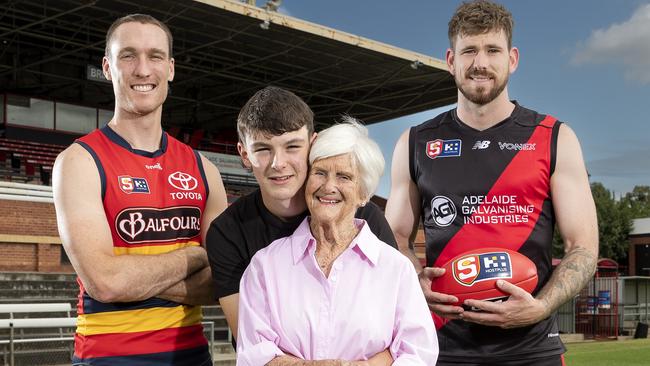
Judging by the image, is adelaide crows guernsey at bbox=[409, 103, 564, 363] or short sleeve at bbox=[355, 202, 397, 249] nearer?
short sleeve at bbox=[355, 202, 397, 249]

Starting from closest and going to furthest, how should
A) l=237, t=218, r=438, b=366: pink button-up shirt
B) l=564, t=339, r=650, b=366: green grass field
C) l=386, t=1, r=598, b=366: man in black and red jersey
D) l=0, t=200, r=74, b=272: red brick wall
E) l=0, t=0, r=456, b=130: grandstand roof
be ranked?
l=237, t=218, r=438, b=366: pink button-up shirt, l=386, t=1, r=598, b=366: man in black and red jersey, l=564, t=339, r=650, b=366: green grass field, l=0, t=200, r=74, b=272: red brick wall, l=0, t=0, r=456, b=130: grandstand roof

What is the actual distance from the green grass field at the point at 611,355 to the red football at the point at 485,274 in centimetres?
1238

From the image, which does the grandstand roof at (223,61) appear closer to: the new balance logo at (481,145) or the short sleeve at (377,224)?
the new balance logo at (481,145)

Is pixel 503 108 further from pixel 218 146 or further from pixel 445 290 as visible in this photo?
pixel 218 146

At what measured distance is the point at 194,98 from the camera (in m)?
41.5

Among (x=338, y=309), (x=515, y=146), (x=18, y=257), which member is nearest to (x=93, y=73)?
(x=18, y=257)

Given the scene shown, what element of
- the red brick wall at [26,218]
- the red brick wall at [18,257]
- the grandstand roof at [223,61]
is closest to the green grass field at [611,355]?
the red brick wall at [18,257]

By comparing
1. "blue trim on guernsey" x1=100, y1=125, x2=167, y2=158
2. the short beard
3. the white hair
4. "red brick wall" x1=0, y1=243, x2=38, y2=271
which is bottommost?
"red brick wall" x1=0, y1=243, x2=38, y2=271

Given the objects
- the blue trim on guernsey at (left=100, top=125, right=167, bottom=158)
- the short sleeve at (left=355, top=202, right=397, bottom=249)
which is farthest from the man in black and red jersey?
the blue trim on guernsey at (left=100, top=125, right=167, bottom=158)

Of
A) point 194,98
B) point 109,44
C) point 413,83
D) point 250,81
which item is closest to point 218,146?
point 194,98

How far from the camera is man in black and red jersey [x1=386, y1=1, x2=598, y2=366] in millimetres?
3494

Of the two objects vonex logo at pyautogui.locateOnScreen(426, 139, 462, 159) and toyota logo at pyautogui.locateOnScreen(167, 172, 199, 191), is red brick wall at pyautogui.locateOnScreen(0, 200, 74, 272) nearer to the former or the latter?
toyota logo at pyautogui.locateOnScreen(167, 172, 199, 191)

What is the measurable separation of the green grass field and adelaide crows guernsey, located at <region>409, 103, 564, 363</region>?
12189mm

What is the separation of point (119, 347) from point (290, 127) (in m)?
1.28
